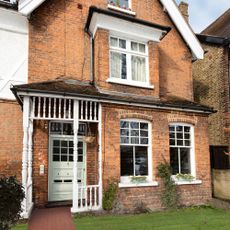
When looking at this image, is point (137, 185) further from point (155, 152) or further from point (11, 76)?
point (11, 76)

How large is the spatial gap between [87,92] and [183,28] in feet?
21.2

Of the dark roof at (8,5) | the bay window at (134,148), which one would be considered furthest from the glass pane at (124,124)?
the dark roof at (8,5)

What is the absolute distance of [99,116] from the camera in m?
9.58

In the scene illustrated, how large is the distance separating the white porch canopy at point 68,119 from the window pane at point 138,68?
2.53m

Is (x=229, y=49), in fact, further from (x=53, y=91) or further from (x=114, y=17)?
(x=53, y=91)

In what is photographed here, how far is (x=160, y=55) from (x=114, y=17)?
3.17 meters

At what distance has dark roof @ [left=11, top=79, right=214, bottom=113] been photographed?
8.64 metres

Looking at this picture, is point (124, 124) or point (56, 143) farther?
point (56, 143)

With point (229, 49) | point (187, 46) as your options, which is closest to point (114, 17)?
point (187, 46)

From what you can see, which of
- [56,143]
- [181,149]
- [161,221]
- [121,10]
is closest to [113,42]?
[121,10]

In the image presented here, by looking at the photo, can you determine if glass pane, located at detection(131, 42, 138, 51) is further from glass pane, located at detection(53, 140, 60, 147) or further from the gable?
glass pane, located at detection(53, 140, 60, 147)

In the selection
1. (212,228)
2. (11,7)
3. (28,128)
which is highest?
(11,7)

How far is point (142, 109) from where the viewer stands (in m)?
10.3

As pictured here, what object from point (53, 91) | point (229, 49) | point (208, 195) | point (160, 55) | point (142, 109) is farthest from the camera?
point (229, 49)
